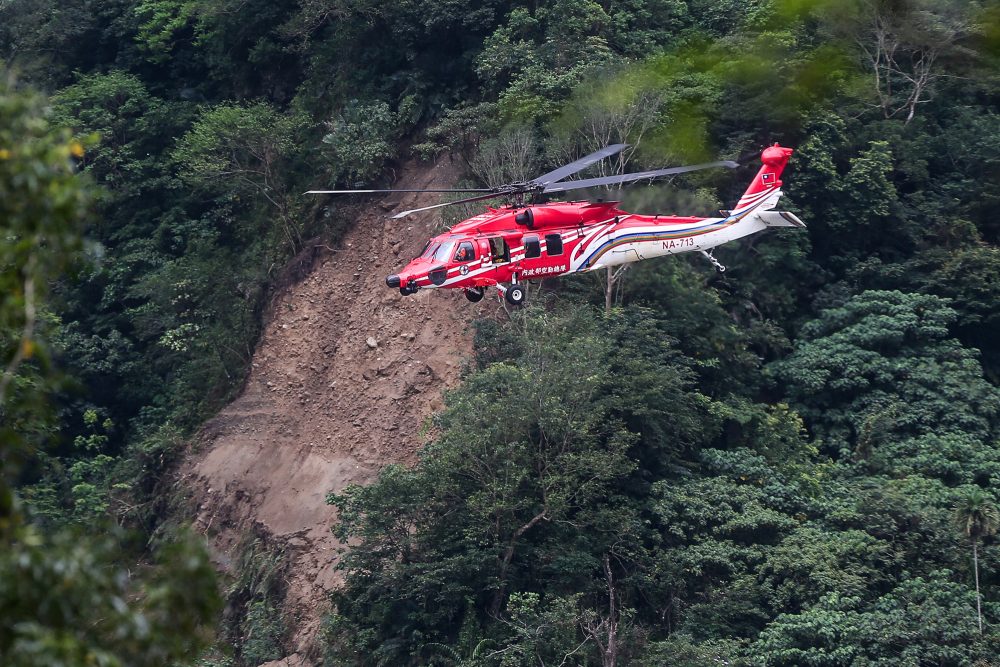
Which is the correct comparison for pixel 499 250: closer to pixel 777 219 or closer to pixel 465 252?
pixel 465 252

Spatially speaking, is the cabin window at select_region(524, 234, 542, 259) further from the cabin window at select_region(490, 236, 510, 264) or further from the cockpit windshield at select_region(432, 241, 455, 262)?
the cockpit windshield at select_region(432, 241, 455, 262)

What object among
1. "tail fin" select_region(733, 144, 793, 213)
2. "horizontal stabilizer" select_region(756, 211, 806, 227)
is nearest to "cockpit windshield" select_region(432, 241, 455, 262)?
"tail fin" select_region(733, 144, 793, 213)

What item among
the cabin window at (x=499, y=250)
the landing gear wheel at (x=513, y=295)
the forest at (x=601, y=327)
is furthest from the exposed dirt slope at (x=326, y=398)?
the cabin window at (x=499, y=250)

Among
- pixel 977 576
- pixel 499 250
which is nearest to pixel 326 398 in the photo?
pixel 499 250

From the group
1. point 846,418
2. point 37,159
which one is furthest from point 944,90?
point 37,159

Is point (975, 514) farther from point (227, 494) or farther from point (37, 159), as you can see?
point (37, 159)
